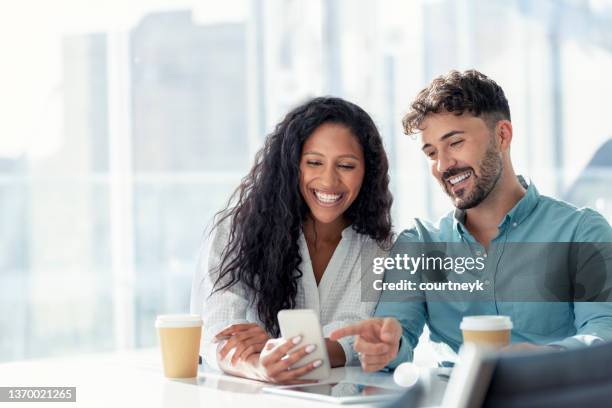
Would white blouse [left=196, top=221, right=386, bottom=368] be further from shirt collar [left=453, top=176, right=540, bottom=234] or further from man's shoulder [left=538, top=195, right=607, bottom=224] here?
man's shoulder [left=538, top=195, right=607, bottom=224]

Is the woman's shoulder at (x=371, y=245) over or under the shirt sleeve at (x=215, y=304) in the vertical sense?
over

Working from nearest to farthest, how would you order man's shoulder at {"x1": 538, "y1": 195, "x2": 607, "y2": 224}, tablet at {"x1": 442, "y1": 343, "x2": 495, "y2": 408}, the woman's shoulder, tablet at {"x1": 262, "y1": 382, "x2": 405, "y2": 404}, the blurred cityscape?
tablet at {"x1": 442, "y1": 343, "x2": 495, "y2": 408}
tablet at {"x1": 262, "y1": 382, "x2": 405, "y2": 404}
man's shoulder at {"x1": 538, "y1": 195, "x2": 607, "y2": 224}
the woman's shoulder
the blurred cityscape

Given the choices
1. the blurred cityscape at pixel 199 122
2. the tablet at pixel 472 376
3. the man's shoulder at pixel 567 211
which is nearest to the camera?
the tablet at pixel 472 376

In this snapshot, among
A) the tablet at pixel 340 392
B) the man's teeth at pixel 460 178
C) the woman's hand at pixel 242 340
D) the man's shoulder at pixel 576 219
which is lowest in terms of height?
the tablet at pixel 340 392

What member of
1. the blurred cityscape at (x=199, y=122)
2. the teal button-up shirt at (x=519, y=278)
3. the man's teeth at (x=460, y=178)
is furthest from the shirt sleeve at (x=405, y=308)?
the blurred cityscape at (x=199, y=122)

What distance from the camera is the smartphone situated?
5.31ft

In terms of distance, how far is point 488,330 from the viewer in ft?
5.16

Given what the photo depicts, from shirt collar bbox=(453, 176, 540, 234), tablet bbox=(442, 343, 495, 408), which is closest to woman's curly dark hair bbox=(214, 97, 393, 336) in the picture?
shirt collar bbox=(453, 176, 540, 234)

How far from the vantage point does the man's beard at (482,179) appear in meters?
2.14

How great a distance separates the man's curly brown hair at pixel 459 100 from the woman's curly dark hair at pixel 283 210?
130 mm

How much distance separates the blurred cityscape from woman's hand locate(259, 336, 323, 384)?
2996mm

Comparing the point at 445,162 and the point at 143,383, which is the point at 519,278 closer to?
the point at 445,162

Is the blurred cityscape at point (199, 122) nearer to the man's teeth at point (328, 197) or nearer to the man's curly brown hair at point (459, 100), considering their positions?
the man's curly brown hair at point (459, 100)

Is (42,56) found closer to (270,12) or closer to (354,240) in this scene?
(270,12)
